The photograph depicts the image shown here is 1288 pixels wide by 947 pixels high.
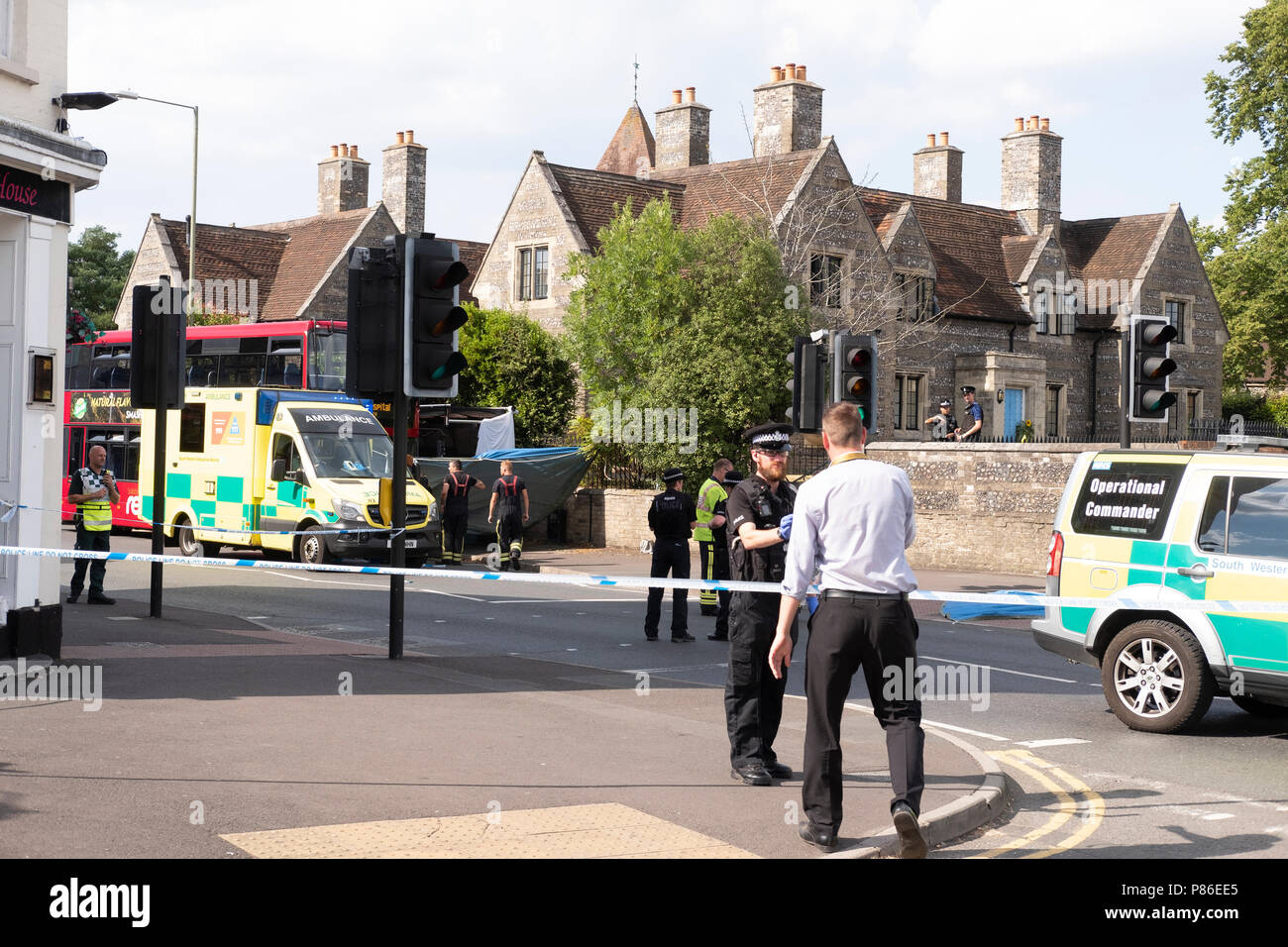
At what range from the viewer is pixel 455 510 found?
26.2 meters

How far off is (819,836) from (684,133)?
40101 mm

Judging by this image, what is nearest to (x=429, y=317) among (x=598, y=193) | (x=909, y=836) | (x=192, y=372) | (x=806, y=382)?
(x=806, y=382)

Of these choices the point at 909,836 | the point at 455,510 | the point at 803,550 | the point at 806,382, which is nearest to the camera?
the point at 909,836

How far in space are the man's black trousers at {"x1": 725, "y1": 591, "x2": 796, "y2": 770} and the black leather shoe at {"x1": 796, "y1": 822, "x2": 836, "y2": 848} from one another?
1.29m

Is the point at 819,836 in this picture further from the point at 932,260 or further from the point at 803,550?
the point at 932,260

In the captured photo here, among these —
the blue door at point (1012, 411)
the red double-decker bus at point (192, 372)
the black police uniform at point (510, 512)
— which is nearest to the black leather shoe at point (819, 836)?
the black police uniform at point (510, 512)

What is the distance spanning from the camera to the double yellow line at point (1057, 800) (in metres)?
6.72

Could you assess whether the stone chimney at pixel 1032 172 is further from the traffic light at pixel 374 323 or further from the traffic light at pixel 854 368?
the traffic light at pixel 374 323

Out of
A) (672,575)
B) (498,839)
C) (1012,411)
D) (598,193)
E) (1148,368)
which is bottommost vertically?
(498,839)

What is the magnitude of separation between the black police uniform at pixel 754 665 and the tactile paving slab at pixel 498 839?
1155 millimetres

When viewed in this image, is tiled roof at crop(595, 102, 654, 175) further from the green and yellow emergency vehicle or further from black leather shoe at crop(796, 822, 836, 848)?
black leather shoe at crop(796, 822, 836, 848)

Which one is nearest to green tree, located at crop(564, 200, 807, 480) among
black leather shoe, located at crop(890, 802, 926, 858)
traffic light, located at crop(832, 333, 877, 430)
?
traffic light, located at crop(832, 333, 877, 430)
